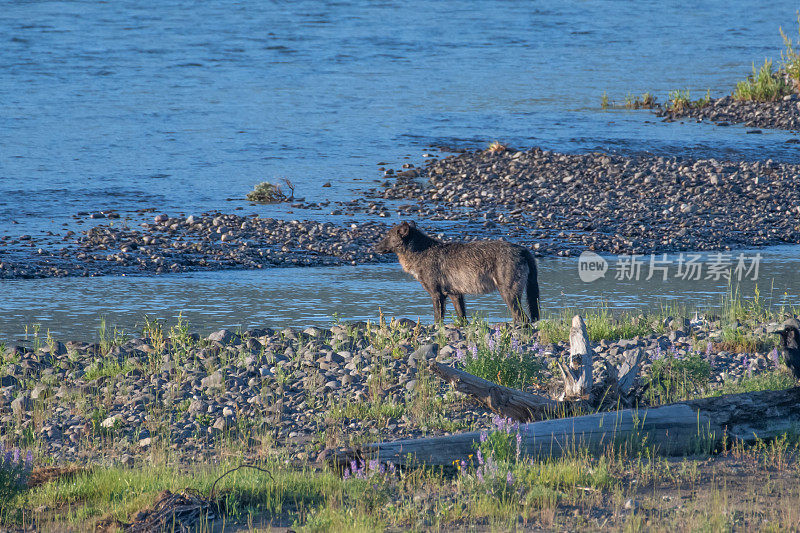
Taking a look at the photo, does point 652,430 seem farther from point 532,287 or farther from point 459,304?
point 459,304

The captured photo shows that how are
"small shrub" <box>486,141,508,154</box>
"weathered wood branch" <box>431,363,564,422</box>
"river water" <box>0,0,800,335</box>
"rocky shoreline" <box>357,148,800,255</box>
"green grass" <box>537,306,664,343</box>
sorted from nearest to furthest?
"weathered wood branch" <box>431,363,564,422</box>
"green grass" <box>537,306,664,343</box>
"river water" <box>0,0,800,335</box>
"rocky shoreline" <box>357,148,800,255</box>
"small shrub" <box>486,141,508,154</box>

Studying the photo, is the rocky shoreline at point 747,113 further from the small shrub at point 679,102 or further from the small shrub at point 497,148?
the small shrub at point 497,148

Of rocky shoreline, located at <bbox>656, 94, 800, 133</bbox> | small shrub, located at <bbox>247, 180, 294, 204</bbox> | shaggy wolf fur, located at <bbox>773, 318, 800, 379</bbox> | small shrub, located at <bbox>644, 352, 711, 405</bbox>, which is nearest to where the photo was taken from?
shaggy wolf fur, located at <bbox>773, 318, 800, 379</bbox>

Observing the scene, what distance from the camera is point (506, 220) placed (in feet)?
55.6

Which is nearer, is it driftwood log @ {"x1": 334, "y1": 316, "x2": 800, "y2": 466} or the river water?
driftwood log @ {"x1": 334, "y1": 316, "x2": 800, "y2": 466}

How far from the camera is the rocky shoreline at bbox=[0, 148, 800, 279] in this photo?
14977 mm

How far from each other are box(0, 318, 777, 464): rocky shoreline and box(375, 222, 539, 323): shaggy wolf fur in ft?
1.55

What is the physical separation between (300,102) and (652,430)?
26776 mm

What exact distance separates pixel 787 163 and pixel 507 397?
53.4 ft

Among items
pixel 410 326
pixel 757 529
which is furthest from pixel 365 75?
pixel 757 529

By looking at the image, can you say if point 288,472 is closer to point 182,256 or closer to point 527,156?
point 182,256

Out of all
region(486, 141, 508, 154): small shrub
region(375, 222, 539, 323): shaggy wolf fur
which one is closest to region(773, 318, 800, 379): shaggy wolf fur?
region(375, 222, 539, 323): shaggy wolf fur

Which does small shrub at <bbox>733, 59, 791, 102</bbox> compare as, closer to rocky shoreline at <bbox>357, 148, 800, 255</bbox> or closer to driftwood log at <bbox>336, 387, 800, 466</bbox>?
rocky shoreline at <bbox>357, 148, 800, 255</bbox>

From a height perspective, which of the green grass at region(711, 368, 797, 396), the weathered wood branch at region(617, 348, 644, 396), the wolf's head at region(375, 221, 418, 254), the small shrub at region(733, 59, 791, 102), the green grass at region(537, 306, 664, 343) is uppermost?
the small shrub at region(733, 59, 791, 102)
